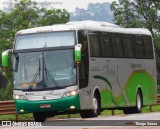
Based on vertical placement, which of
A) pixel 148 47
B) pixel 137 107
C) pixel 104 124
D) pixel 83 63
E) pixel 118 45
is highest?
pixel 148 47

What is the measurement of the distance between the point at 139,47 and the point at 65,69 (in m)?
7.15

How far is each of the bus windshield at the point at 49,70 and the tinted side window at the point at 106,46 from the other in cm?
289

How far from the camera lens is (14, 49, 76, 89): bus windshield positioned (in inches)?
862

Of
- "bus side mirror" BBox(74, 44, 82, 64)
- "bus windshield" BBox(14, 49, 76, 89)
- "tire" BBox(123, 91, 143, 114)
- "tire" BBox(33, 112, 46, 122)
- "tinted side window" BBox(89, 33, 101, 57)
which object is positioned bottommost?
"tire" BBox(33, 112, 46, 122)

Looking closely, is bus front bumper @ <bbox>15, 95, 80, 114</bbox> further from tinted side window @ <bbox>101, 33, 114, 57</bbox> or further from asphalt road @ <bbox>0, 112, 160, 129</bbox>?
tinted side window @ <bbox>101, 33, 114, 57</bbox>

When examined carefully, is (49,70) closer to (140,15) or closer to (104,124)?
(104,124)

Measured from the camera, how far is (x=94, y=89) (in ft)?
77.9

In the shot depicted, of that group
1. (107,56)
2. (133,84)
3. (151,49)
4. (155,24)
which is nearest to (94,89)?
(107,56)

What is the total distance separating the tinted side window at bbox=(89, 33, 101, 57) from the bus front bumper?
86.8 inches

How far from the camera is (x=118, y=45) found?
26.2m

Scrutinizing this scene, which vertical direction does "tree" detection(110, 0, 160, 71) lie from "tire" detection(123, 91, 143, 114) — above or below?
above

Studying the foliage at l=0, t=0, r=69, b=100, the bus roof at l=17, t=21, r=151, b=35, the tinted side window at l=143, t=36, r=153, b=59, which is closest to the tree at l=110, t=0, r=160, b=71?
the foliage at l=0, t=0, r=69, b=100

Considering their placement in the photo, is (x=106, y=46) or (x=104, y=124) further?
(x=106, y=46)

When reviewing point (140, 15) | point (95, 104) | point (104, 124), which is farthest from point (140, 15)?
point (104, 124)
